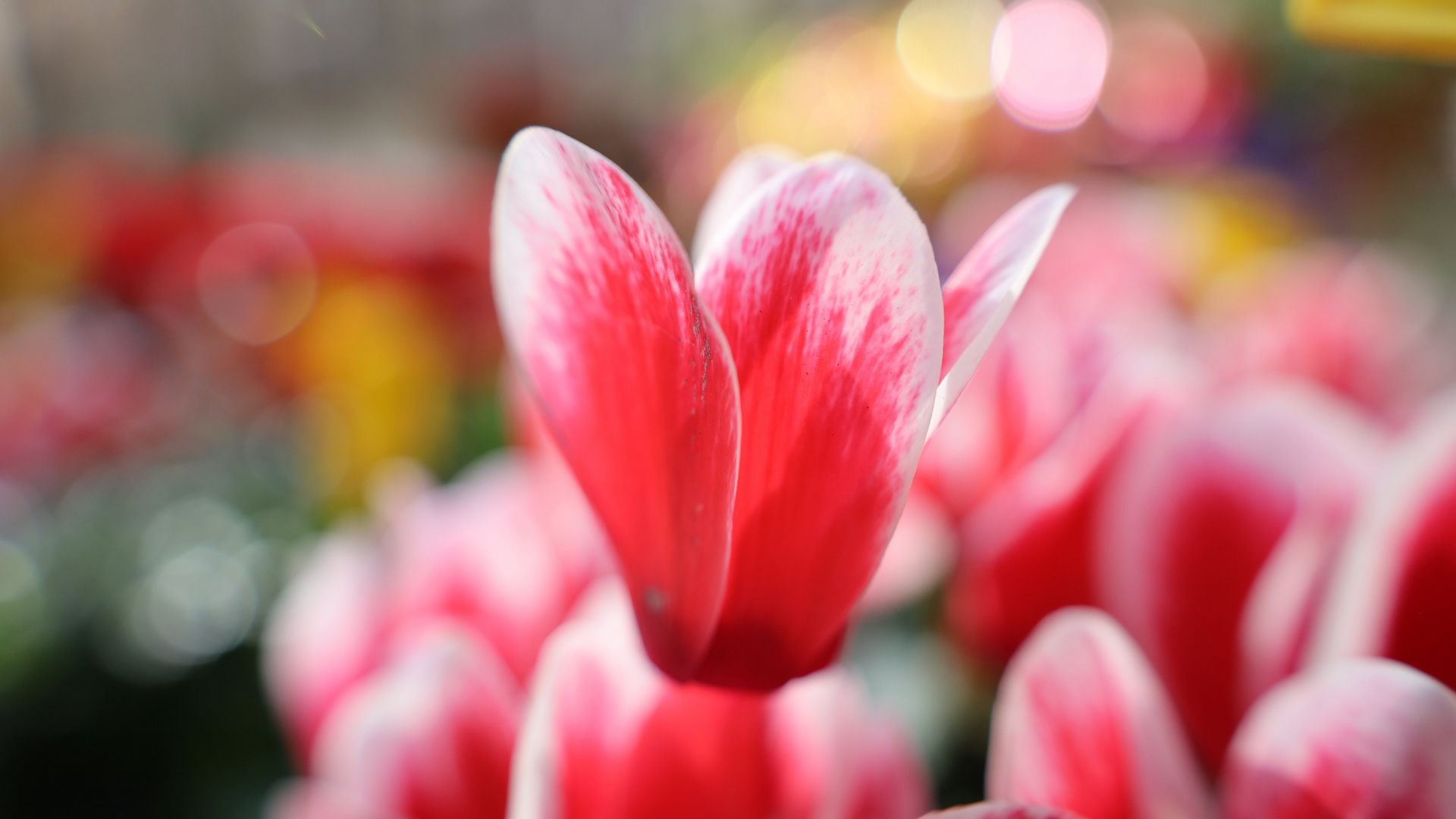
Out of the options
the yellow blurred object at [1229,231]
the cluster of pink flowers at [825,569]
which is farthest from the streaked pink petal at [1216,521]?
the yellow blurred object at [1229,231]

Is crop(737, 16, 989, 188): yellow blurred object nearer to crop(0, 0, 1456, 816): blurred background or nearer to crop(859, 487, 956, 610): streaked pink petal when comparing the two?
crop(0, 0, 1456, 816): blurred background

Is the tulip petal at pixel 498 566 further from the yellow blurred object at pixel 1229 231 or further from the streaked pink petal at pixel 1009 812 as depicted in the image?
the yellow blurred object at pixel 1229 231

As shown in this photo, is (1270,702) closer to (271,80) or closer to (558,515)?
(558,515)

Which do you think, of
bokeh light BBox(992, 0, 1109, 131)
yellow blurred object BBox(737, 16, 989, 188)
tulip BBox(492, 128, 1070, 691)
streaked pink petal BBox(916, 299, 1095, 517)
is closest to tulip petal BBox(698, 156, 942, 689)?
tulip BBox(492, 128, 1070, 691)

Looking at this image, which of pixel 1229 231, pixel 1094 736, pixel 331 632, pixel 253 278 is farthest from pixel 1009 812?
pixel 253 278

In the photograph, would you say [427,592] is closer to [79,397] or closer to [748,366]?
[748,366]

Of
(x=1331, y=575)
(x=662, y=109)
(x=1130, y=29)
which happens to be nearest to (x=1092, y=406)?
(x=1331, y=575)
